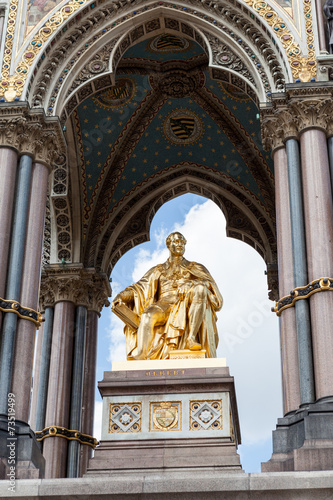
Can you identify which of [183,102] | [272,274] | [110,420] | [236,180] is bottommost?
[110,420]

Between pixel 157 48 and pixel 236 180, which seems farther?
pixel 236 180

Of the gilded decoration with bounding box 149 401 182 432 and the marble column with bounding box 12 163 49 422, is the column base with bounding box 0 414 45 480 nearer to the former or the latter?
the marble column with bounding box 12 163 49 422

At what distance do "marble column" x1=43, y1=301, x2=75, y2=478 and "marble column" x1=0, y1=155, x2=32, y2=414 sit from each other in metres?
4.04

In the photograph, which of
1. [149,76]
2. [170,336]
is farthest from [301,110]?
[149,76]

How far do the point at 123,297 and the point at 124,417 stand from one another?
2502 mm

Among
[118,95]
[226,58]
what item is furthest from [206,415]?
[118,95]

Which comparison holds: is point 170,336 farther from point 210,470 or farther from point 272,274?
point 272,274

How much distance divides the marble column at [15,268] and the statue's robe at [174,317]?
2.30 metres

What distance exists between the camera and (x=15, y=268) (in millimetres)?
13289

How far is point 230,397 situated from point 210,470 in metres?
1.41

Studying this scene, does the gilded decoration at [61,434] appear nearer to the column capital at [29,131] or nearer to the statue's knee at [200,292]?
the statue's knee at [200,292]

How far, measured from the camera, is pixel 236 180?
766 inches

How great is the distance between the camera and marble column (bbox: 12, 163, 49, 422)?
41.2ft

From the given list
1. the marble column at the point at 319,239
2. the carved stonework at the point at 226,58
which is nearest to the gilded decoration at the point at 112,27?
the carved stonework at the point at 226,58
